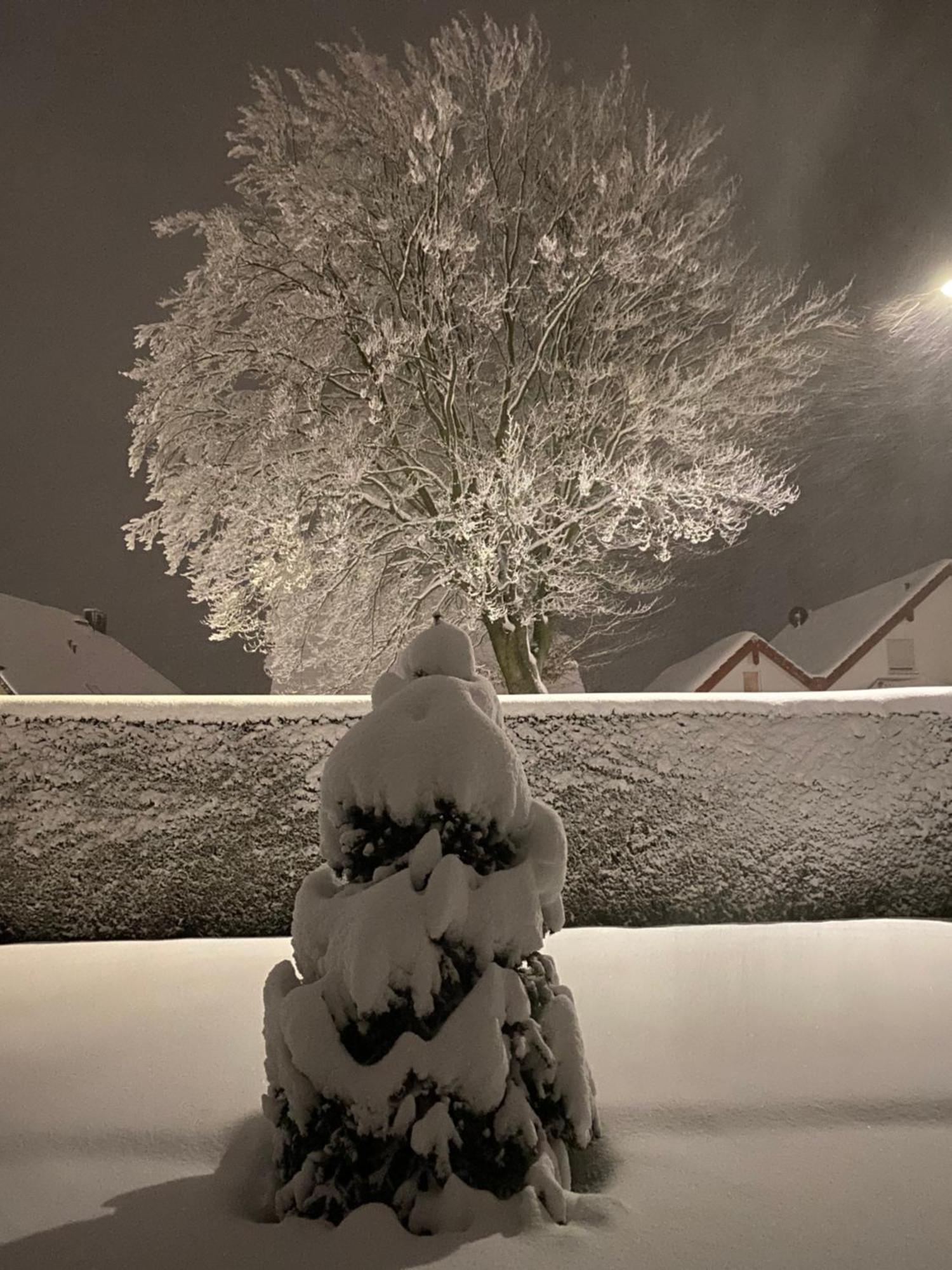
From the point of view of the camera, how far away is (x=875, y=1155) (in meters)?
3.17

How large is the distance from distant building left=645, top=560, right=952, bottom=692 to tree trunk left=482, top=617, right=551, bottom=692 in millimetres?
9907

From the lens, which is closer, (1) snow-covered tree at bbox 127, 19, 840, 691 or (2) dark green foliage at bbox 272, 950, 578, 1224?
(2) dark green foliage at bbox 272, 950, 578, 1224

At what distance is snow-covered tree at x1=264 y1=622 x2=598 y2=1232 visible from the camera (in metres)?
2.73

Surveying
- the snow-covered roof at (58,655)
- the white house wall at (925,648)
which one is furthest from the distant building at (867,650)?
the snow-covered roof at (58,655)

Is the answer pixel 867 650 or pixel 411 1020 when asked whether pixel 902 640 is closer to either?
pixel 867 650

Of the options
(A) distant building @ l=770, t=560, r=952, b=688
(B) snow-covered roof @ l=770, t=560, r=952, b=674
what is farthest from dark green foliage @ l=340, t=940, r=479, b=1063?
(B) snow-covered roof @ l=770, t=560, r=952, b=674

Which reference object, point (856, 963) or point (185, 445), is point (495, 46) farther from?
point (856, 963)

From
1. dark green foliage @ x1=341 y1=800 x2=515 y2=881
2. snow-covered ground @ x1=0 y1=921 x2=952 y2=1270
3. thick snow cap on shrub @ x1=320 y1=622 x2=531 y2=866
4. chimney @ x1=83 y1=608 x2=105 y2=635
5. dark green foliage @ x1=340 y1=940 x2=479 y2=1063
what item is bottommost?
snow-covered ground @ x1=0 y1=921 x2=952 y2=1270

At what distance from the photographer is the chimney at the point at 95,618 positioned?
27609mm

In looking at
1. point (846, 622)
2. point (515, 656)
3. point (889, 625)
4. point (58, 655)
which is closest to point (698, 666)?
point (846, 622)

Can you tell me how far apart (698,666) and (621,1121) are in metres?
23.1

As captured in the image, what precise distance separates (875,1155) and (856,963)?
2.55 metres

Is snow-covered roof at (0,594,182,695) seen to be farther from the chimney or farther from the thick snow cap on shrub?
the thick snow cap on shrub

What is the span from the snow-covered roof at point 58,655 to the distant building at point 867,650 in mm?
15308
